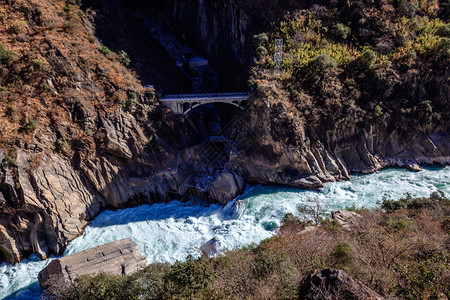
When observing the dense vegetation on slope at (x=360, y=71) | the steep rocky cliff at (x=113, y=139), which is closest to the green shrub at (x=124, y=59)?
the steep rocky cliff at (x=113, y=139)

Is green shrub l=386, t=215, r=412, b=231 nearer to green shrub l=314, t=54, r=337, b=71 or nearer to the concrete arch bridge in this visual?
green shrub l=314, t=54, r=337, b=71

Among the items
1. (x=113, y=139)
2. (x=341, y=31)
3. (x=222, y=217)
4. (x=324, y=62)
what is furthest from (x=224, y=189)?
(x=341, y=31)

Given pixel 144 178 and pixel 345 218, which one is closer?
pixel 345 218

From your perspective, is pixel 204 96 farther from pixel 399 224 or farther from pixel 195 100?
pixel 399 224

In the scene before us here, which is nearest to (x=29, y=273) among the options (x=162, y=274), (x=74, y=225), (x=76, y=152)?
(x=74, y=225)

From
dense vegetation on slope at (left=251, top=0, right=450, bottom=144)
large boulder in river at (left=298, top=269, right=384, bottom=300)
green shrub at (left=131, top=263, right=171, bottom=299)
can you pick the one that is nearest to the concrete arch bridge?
dense vegetation on slope at (left=251, top=0, right=450, bottom=144)

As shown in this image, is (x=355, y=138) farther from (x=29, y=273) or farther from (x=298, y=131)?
(x=29, y=273)
